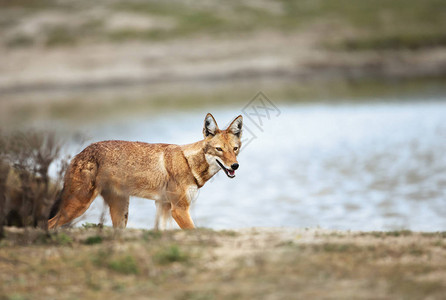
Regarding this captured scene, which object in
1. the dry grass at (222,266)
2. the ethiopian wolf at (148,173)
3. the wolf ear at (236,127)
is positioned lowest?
the dry grass at (222,266)

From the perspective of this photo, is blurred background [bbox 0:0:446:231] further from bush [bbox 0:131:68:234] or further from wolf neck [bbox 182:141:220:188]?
wolf neck [bbox 182:141:220:188]

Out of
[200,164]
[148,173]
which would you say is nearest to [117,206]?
[148,173]

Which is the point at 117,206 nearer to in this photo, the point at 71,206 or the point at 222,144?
the point at 71,206

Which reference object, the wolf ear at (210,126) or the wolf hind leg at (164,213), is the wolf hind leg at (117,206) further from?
the wolf ear at (210,126)

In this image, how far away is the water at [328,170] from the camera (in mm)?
13516

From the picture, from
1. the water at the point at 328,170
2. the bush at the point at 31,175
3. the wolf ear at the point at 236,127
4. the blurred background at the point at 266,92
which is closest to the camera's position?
the bush at the point at 31,175

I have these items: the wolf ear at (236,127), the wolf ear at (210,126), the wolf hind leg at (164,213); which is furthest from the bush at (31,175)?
the wolf ear at (236,127)

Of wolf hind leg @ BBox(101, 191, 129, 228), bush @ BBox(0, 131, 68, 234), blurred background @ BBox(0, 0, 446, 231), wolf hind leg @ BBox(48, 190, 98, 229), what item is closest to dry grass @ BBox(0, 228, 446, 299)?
bush @ BBox(0, 131, 68, 234)

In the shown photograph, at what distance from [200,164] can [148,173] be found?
0.76m

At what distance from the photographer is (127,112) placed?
35062mm

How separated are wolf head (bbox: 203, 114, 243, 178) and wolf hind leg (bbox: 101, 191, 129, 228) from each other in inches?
54.0

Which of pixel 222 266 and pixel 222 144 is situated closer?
pixel 222 266

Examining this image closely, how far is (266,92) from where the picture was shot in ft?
128

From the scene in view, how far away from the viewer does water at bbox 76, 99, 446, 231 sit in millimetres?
13516
